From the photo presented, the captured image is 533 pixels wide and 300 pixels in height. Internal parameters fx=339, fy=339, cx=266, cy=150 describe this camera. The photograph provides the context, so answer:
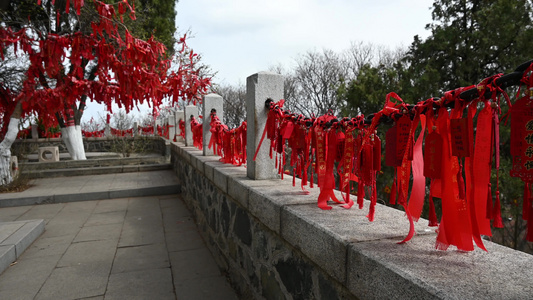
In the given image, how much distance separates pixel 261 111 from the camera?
130 inches

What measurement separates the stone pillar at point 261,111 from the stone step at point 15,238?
2.88 m

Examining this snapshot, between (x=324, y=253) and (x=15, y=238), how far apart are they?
4287mm

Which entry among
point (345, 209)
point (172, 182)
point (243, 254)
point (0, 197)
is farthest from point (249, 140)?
point (0, 197)

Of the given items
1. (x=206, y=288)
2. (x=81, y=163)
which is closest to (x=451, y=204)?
(x=206, y=288)

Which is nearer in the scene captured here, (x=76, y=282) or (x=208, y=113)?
(x=76, y=282)

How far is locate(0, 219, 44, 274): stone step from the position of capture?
3.75 meters

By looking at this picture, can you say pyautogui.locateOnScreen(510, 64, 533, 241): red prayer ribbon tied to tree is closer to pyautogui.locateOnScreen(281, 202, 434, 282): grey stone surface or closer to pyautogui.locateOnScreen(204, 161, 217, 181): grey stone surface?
pyautogui.locateOnScreen(281, 202, 434, 282): grey stone surface

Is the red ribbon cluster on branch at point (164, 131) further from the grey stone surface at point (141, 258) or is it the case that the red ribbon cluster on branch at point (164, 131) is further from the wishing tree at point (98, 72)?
the grey stone surface at point (141, 258)

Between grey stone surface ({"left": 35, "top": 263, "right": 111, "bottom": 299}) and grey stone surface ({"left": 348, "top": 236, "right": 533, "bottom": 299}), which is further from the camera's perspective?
grey stone surface ({"left": 35, "top": 263, "right": 111, "bottom": 299})

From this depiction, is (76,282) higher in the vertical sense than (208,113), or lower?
lower

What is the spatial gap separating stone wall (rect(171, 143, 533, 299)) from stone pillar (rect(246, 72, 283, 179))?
0.46ft

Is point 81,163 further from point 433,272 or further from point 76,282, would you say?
point 433,272

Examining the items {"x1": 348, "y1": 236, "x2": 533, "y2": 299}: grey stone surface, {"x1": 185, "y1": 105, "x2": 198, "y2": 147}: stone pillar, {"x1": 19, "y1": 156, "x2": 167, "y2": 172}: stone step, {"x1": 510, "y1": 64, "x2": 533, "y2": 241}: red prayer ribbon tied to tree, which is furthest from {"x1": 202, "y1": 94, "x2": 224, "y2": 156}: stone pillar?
{"x1": 19, "y1": 156, "x2": 167, "y2": 172}: stone step

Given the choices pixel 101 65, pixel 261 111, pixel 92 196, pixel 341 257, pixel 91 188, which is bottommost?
pixel 92 196
